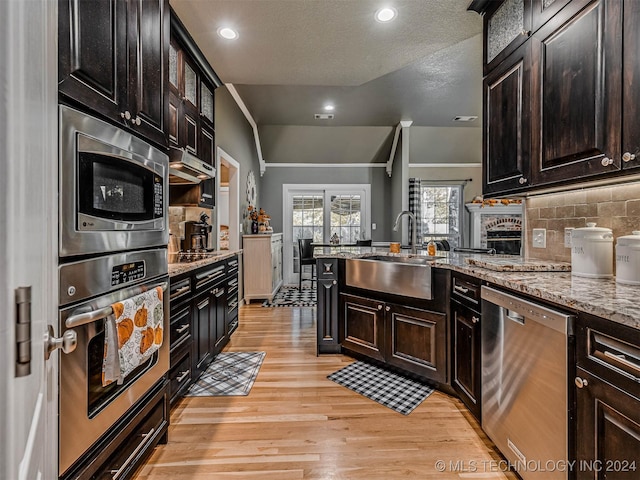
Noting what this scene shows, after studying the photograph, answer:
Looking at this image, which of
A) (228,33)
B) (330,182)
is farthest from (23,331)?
(330,182)

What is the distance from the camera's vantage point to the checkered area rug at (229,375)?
2334 mm

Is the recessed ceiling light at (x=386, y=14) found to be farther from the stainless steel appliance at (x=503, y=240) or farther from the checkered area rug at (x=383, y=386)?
the stainless steel appliance at (x=503, y=240)

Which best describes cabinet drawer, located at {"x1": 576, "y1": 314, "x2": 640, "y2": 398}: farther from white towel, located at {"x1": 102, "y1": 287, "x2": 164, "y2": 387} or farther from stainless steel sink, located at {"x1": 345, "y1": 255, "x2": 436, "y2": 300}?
white towel, located at {"x1": 102, "y1": 287, "x2": 164, "y2": 387}

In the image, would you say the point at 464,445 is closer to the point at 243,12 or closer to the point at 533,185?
the point at 533,185

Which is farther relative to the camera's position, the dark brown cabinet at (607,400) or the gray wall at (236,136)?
the gray wall at (236,136)

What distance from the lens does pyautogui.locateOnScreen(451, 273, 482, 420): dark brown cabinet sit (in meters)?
1.87

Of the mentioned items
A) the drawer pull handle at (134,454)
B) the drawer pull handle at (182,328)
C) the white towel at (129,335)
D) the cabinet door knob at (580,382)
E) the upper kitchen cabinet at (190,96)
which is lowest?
the drawer pull handle at (134,454)

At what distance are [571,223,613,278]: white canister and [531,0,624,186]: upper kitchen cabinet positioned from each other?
278mm

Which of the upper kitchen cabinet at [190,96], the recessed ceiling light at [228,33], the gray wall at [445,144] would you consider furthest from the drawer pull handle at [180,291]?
the gray wall at [445,144]

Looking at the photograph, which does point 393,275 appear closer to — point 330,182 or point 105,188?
point 105,188

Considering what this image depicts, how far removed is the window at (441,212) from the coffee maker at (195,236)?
526 centimetres

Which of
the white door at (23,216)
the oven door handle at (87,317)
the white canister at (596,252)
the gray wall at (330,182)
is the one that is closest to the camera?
the white door at (23,216)

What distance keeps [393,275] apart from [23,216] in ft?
7.50

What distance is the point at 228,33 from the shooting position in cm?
245
